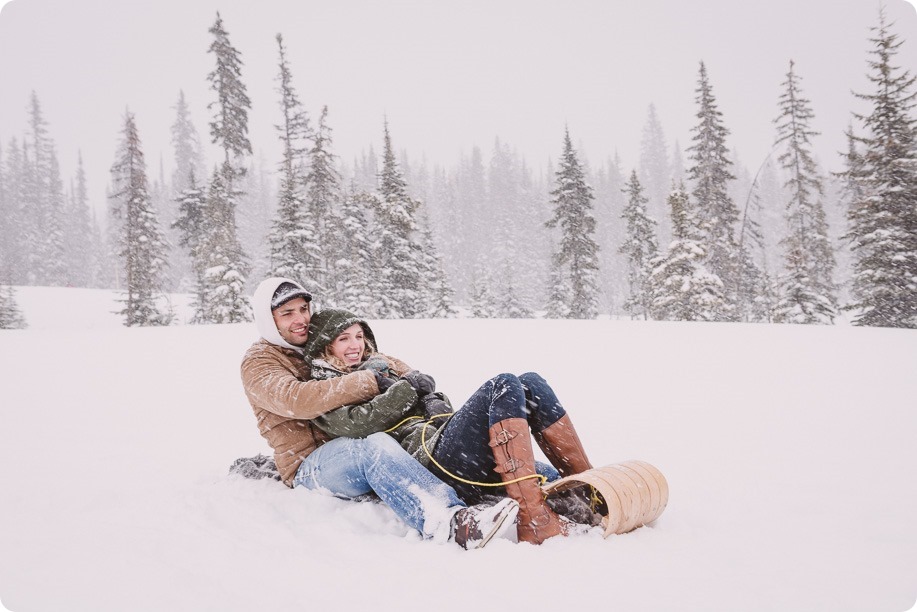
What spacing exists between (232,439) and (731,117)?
2665 centimetres

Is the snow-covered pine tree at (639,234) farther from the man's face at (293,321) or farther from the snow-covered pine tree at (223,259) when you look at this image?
the man's face at (293,321)

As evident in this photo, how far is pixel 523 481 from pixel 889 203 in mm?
19089

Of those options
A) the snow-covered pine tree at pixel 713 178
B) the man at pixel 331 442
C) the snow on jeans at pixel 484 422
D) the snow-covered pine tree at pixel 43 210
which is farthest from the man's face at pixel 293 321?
the snow-covered pine tree at pixel 43 210

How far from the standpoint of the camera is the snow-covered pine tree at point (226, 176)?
67.6ft

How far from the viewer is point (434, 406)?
3.53 m

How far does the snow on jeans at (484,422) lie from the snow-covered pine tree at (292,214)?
2040 cm

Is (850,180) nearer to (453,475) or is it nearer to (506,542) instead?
(453,475)

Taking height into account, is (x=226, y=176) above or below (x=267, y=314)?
above

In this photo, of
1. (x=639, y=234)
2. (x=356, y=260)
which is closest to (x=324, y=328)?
(x=356, y=260)

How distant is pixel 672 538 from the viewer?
9.05 feet

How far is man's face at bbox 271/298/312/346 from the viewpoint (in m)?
3.69

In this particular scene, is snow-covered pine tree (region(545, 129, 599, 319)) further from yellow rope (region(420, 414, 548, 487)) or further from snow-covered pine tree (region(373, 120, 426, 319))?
yellow rope (region(420, 414, 548, 487))

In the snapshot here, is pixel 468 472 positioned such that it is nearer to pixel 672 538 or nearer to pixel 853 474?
pixel 672 538

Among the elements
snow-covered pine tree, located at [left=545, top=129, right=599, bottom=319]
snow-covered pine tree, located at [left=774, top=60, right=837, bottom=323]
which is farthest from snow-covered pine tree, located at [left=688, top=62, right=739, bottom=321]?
snow-covered pine tree, located at [left=545, top=129, right=599, bottom=319]
